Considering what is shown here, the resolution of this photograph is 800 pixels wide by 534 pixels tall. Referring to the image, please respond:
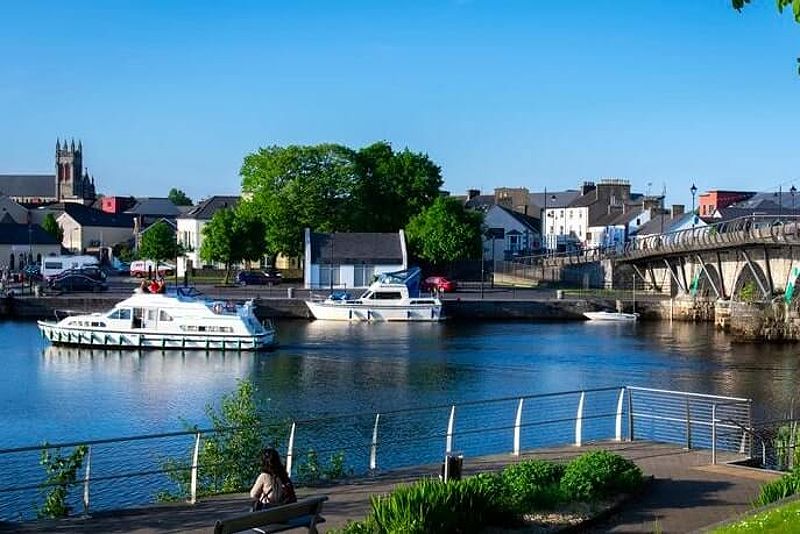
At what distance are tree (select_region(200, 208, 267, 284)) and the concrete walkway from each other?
86.5 m

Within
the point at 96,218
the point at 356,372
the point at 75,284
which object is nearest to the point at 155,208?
the point at 96,218

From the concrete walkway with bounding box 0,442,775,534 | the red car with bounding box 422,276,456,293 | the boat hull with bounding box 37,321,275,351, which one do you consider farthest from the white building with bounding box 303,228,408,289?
the concrete walkway with bounding box 0,442,775,534

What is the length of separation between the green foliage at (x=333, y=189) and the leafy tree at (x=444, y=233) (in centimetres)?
668

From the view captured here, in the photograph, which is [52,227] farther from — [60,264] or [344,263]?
[344,263]

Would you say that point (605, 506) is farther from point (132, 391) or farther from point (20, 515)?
point (132, 391)

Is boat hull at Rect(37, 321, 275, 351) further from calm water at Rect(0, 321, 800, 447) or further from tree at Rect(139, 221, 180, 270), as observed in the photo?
tree at Rect(139, 221, 180, 270)

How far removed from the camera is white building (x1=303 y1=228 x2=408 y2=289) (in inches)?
3917

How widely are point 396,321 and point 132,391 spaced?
3807 cm

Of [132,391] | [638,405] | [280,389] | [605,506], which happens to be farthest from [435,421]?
[605,506]

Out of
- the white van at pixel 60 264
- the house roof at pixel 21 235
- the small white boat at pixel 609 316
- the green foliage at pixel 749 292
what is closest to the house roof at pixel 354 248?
the small white boat at pixel 609 316

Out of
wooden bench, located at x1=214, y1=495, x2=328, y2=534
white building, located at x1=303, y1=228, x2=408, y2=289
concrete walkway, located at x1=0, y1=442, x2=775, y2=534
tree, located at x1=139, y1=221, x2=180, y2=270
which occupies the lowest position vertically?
concrete walkway, located at x1=0, y1=442, x2=775, y2=534

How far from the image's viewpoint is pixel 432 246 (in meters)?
107

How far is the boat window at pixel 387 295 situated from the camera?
85.8 meters

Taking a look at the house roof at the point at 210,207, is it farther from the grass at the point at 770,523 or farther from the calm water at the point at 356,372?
the grass at the point at 770,523
